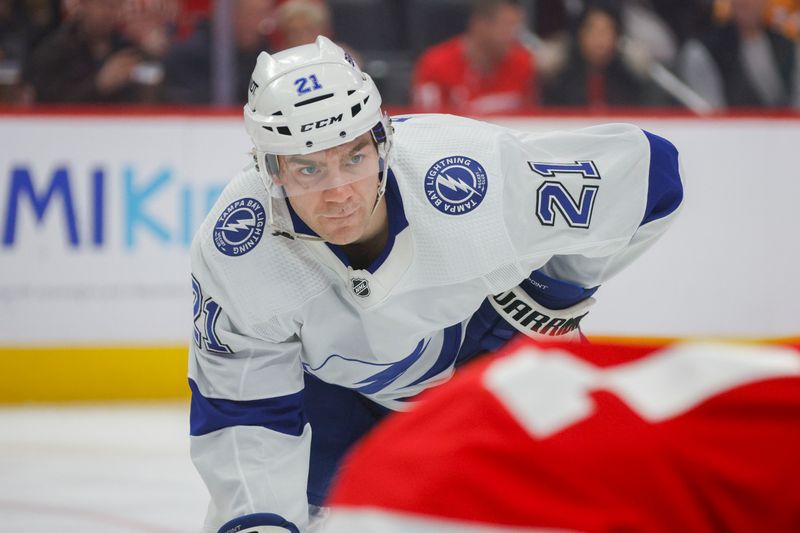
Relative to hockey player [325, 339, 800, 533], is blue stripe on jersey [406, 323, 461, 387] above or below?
below

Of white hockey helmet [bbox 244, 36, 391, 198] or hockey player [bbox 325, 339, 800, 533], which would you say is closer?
hockey player [bbox 325, 339, 800, 533]

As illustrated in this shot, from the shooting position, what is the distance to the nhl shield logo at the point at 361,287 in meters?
2.28

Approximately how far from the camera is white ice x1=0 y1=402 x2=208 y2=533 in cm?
345

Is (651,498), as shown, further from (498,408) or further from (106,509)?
(106,509)

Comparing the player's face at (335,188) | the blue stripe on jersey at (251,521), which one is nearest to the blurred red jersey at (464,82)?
the player's face at (335,188)

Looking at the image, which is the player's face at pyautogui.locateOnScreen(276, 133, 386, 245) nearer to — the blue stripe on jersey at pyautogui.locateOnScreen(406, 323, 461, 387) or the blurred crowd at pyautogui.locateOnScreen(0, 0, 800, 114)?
the blue stripe on jersey at pyautogui.locateOnScreen(406, 323, 461, 387)

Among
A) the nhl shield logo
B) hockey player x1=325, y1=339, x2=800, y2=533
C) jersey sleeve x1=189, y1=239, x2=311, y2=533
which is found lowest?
jersey sleeve x1=189, y1=239, x2=311, y2=533

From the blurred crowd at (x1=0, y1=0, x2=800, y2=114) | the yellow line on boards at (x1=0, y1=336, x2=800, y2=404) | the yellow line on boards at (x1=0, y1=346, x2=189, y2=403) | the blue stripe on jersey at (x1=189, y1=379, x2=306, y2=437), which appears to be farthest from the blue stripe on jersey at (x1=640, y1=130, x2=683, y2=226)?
the yellow line on boards at (x1=0, y1=346, x2=189, y2=403)

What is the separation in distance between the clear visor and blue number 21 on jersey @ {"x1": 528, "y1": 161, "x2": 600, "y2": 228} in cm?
35

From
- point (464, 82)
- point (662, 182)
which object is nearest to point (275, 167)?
point (662, 182)

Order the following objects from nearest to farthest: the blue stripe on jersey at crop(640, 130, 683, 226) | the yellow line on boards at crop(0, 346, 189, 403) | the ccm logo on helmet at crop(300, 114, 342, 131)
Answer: the ccm logo on helmet at crop(300, 114, 342, 131) < the blue stripe on jersey at crop(640, 130, 683, 226) < the yellow line on boards at crop(0, 346, 189, 403)

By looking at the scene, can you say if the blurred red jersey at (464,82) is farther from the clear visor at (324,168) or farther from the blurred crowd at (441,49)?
the clear visor at (324,168)

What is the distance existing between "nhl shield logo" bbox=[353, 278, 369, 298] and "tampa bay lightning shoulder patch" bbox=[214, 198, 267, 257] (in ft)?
0.64

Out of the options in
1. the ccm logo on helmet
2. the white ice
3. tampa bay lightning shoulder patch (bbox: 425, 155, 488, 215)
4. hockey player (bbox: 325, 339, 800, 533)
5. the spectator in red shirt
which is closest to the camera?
hockey player (bbox: 325, 339, 800, 533)
